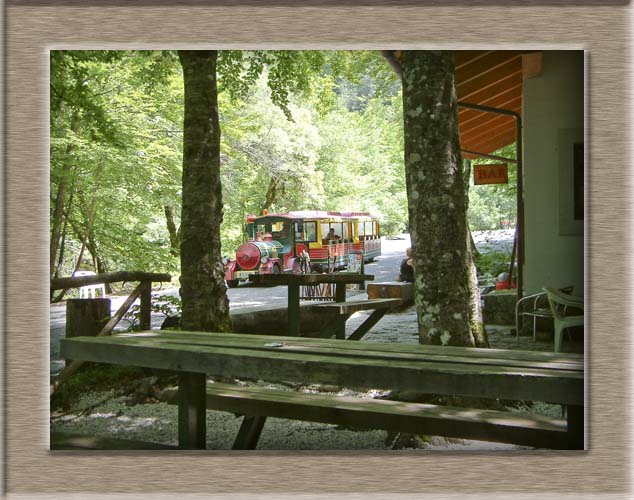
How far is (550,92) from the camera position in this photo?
753 centimetres

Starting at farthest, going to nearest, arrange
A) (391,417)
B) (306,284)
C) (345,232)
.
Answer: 1. (345,232)
2. (306,284)
3. (391,417)

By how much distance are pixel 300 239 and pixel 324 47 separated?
49.1ft

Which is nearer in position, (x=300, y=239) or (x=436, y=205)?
(x=436, y=205)

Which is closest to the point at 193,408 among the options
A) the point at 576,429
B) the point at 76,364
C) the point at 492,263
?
the point at 576,429

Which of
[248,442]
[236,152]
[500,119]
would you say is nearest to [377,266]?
[236,152]

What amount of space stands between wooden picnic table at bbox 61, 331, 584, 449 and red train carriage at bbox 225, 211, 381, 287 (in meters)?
13.8

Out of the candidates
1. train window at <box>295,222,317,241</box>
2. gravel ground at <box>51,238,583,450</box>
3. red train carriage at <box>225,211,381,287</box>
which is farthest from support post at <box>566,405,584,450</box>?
train window at <box>295,222,317,241</box>

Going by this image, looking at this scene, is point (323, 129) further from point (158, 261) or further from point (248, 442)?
point (248, 442)

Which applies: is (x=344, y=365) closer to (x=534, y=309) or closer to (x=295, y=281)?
(x=295, y=281)

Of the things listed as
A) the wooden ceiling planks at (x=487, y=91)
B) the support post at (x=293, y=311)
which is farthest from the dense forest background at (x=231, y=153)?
the support post at (x=293, y=311)

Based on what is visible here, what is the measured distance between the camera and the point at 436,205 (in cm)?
470

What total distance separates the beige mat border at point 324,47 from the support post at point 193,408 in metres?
0.16

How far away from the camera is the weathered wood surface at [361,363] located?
278 cm

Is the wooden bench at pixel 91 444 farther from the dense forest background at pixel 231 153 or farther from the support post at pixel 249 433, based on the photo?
the dense forest background at pixel 231 153
